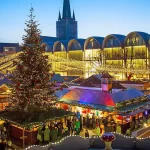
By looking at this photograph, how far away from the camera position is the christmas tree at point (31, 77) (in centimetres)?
1319

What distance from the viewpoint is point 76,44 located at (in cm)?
5191

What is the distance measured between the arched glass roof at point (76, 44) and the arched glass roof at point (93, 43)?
4.37 feet

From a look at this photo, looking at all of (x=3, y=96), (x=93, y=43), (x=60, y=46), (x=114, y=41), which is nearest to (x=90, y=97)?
(x=3, y=96)

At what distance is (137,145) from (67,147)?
173 centimetres

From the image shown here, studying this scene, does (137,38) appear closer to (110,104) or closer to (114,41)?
(114,41)

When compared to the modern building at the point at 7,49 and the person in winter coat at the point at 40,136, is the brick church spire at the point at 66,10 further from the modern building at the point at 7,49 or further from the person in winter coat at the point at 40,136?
the person in winter coat at the point at 40,136

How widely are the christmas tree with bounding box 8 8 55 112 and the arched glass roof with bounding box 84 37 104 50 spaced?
3413 cm

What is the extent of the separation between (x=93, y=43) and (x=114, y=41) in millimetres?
5012

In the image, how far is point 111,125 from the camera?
14133mm

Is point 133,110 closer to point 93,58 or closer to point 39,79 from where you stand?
point 39,79

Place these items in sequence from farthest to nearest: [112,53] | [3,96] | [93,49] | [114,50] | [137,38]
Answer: [93,49]
[112,53]
[114,50]
[137,38]
[3,96]

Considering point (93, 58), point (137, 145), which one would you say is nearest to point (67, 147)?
point (137, 145)

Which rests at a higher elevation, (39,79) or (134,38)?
(134,38)

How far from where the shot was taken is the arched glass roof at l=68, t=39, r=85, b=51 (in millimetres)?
50469
